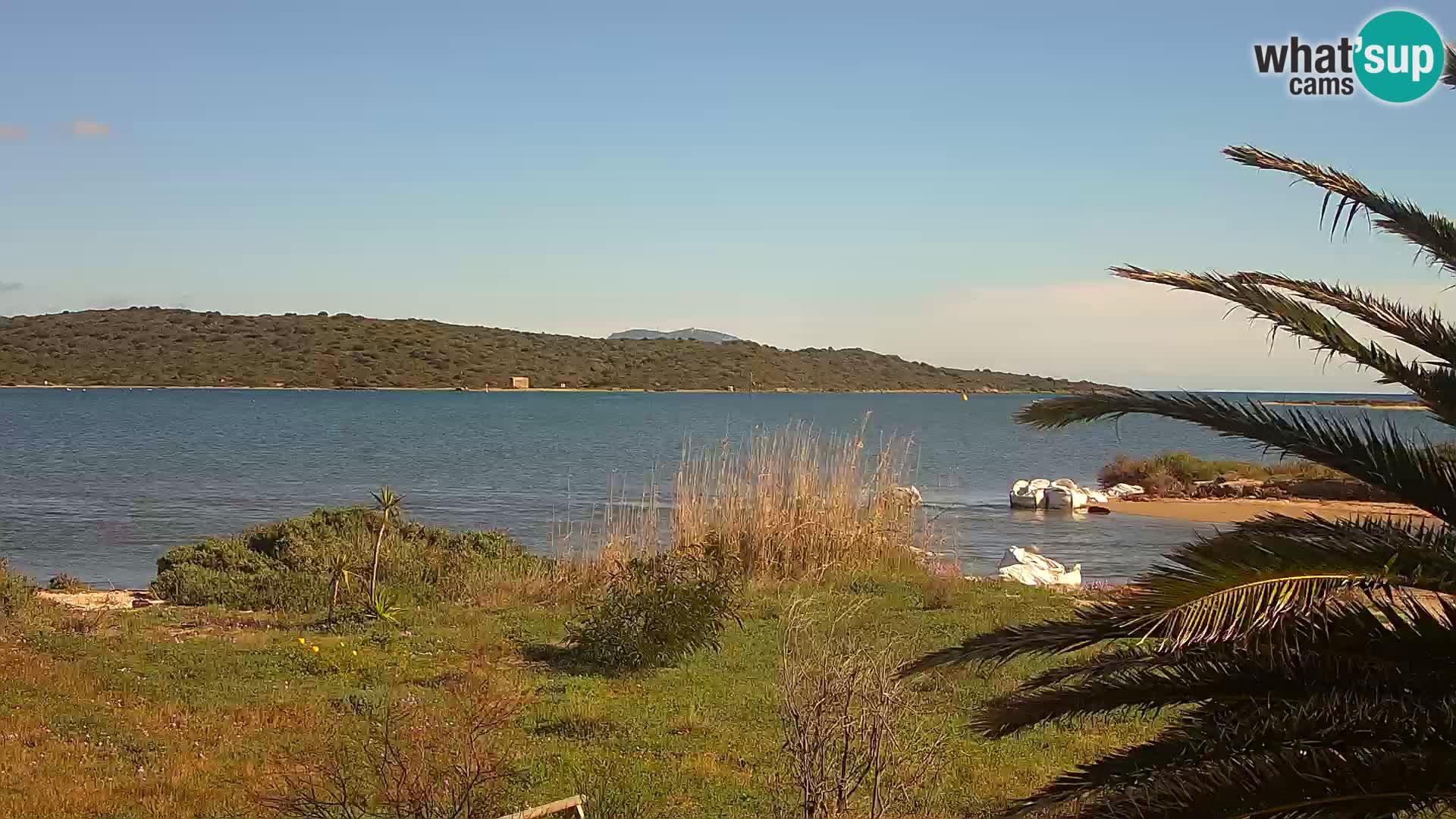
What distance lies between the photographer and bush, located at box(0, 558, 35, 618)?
12.5 meters

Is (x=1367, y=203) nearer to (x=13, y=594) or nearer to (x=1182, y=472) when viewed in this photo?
(x=13, y=594)

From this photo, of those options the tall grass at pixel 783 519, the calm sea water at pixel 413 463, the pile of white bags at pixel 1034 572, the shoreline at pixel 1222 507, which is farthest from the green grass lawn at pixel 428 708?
the shoreline at pixel 1222 507

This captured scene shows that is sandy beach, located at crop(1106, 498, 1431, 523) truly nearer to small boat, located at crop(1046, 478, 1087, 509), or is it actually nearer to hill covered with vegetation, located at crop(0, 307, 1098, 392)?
small boat, located at crop(1046, 478, 1087, 509)

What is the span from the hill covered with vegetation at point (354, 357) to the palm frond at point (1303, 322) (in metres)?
89.2

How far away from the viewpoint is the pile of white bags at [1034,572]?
17609 millimetres

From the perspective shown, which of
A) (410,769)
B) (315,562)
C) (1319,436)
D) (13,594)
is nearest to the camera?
(1319,436)

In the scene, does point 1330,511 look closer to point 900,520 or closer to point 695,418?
point 900,520

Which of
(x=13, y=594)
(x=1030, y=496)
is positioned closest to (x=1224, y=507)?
(x=1030, y=496)

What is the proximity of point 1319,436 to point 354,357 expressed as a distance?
106 meters

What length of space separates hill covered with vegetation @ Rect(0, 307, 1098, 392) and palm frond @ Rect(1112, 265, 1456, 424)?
293 ft

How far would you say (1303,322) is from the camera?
14.2 feet

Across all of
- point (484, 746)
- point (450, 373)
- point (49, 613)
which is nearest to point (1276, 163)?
point (484, 746)

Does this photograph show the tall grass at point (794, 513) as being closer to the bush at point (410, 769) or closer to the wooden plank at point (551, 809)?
the bush at point (410, 769)

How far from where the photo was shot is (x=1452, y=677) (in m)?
3.83
